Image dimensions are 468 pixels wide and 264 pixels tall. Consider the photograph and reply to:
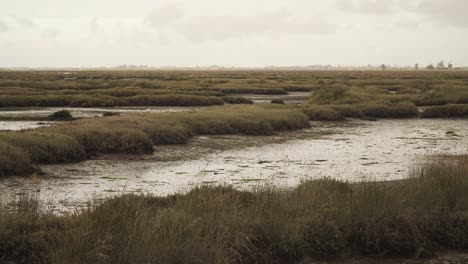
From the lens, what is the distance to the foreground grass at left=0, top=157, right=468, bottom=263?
26.3 ft

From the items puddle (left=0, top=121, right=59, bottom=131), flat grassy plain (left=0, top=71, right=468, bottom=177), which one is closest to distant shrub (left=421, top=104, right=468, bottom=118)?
flat grassy plain (left=0, top=71, right=468, bottom=177)

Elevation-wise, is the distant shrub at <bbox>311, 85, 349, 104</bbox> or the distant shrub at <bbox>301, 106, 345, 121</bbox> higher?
the distant shrub at <bbox>311, 85, 349, 104</bbox>

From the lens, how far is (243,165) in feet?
64.7

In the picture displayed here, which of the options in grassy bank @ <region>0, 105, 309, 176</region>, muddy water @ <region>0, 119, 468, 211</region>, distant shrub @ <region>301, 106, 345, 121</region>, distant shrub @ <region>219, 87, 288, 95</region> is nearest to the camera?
muddy water @ <region>0, 119, 468, 211</region>

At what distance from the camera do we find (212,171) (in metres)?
18.4

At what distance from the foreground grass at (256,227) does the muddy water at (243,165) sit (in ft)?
5.22

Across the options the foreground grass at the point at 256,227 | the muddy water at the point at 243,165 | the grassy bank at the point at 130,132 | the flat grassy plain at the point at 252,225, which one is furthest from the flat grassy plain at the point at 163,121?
the foreground grass at the point at 256,227

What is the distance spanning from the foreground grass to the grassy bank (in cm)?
811

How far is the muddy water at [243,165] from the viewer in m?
15.0

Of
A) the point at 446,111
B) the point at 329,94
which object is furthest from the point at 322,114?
the point at 446,111

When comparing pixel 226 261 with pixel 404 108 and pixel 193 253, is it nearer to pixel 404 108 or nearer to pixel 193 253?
pixel 193 253

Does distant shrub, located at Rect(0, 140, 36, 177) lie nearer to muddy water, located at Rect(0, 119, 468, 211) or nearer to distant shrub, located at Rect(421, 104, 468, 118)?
muddy water, located at Rect(0, 119, 468, 211)

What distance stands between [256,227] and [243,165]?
10322 mm

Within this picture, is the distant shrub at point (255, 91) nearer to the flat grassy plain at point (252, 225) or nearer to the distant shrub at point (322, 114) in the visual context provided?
the distant shrub at point (322, 114)
